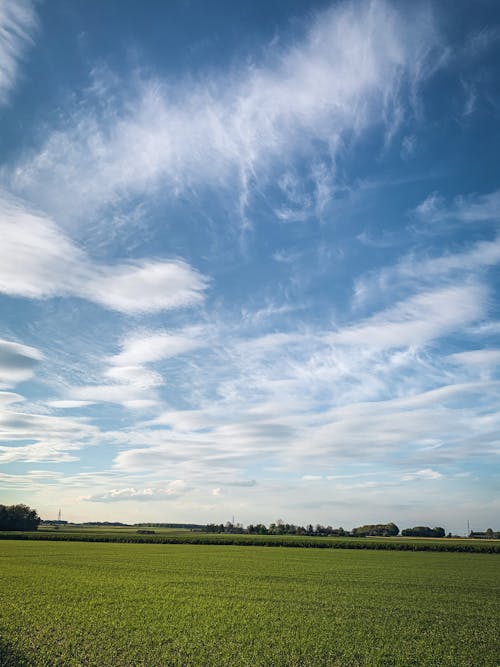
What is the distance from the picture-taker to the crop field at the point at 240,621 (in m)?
17.1

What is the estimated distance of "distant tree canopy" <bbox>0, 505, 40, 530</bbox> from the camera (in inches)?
6374

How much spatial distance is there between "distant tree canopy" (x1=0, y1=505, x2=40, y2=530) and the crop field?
471ft

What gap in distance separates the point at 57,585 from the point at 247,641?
19440mm

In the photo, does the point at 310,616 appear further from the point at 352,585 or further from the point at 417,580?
the point at 417,580

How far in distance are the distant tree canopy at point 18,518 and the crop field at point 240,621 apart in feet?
471

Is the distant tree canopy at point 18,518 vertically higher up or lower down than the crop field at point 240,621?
lower down

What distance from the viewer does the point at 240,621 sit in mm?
22188

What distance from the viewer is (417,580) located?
42125 mm

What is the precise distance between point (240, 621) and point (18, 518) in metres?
172

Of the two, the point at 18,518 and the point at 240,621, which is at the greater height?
the point at 240,621

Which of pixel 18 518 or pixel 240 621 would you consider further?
pixel 18 518

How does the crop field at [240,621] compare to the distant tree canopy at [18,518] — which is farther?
the distant tree canopy at [18,518]

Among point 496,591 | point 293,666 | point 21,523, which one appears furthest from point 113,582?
point 21,523

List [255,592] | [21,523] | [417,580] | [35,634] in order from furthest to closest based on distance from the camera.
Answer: [21,523] < [417,580] < [255,592] < [35,634]
